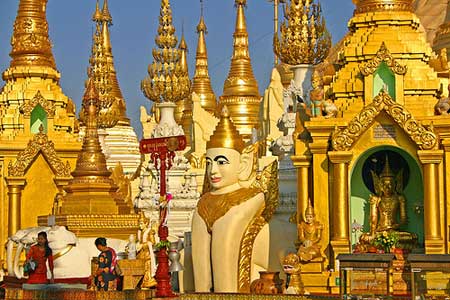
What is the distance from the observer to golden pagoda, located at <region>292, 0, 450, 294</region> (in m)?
19.5

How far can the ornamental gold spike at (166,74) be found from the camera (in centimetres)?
3312

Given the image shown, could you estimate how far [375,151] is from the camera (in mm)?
20266

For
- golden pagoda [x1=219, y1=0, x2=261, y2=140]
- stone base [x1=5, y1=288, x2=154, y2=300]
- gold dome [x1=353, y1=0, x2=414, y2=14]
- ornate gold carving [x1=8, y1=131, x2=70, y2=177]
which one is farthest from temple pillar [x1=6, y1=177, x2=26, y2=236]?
gold dome [x1=353, y1=0, x2=414, y2=14]

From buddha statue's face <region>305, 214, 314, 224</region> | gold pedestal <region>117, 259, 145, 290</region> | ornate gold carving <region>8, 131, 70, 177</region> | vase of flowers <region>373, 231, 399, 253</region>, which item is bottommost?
gold pedestal <region>117, 259, 145, 290</region>

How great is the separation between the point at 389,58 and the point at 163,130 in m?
12.2

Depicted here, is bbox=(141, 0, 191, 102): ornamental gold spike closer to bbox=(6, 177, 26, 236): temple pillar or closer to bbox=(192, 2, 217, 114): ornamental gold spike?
bbox=(6, 177, 26, 236): temple pillar

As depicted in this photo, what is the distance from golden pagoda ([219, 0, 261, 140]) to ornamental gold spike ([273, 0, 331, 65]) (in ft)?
51.1

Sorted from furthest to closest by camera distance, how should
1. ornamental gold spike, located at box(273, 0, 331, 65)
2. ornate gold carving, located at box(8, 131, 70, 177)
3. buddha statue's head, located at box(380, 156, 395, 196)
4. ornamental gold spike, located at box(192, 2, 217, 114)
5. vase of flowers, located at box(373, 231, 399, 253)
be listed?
ornamental gold spike, located at box(192, 2, 217, 114), ornate gold carving, located at box(8, 131, 70, 177), ornamental gold spike, located at box(273, 0, 331, 65), buddha statue's head, located at box(380, 156, 395, 196), vase of flowers, located at box(373, 231, 399, 253)

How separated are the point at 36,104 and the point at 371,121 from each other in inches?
601

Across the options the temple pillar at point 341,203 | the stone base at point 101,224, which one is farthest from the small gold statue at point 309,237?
the stone base at point 101,224

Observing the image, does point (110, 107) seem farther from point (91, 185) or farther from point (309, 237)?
point (309, 237)

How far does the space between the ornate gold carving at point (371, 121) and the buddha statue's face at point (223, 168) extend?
1.86 m

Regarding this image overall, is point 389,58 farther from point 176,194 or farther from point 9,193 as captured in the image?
point 9,193

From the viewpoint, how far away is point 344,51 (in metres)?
21.6
